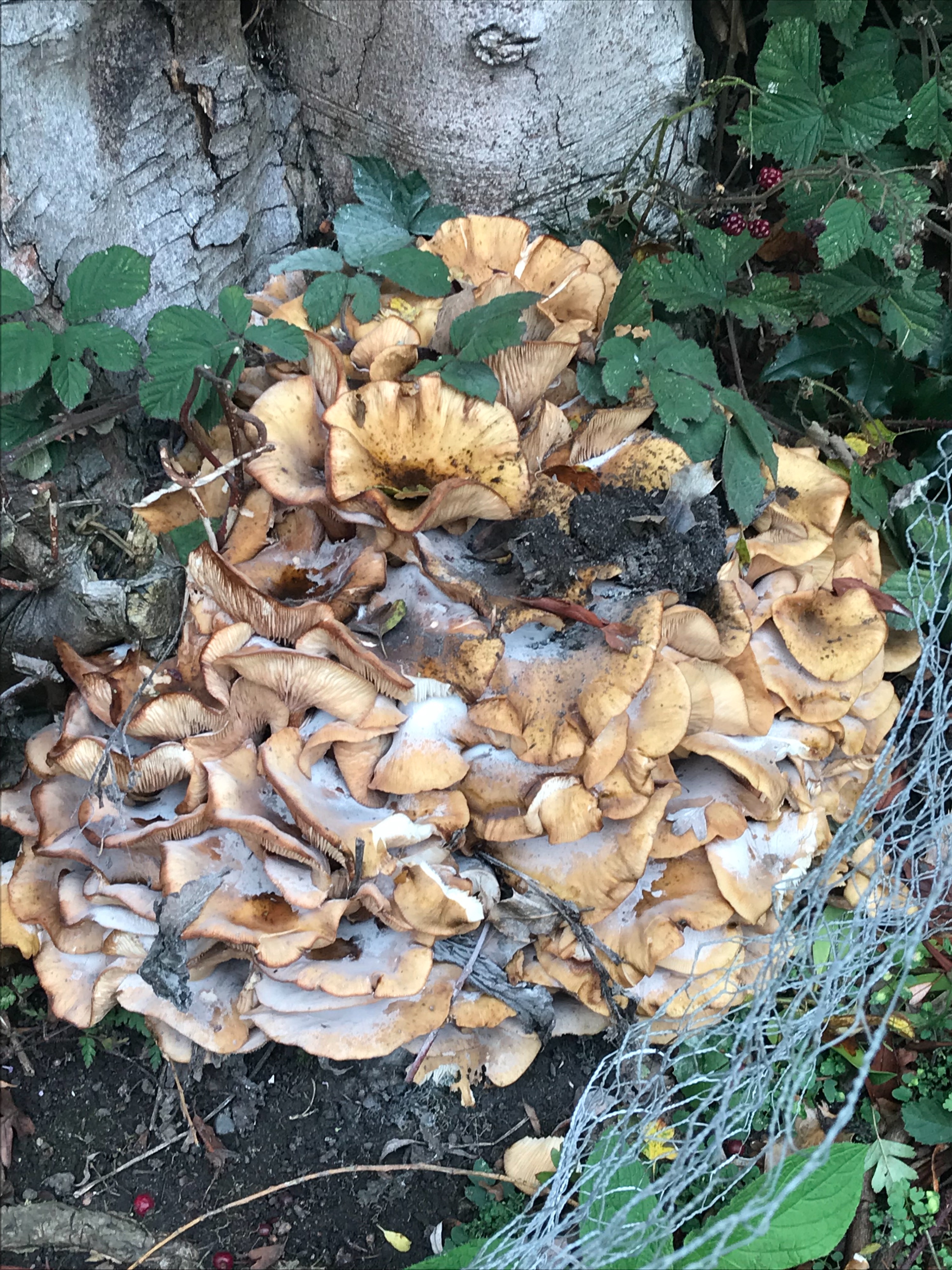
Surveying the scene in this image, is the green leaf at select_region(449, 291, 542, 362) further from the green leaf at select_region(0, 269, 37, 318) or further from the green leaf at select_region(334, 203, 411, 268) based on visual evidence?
the green leaf at select_region(0, 269, 37, 318)

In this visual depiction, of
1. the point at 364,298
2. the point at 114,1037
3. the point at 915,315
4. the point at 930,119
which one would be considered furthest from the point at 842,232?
the point at 114,1037

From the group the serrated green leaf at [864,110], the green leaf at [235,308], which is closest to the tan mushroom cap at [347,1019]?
the green leaf at [235,308]

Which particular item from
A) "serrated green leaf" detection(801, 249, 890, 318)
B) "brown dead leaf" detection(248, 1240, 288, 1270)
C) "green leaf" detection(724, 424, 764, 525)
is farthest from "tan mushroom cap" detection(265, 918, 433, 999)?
"serrated green leaf" detection(801, 249, 890, 318)

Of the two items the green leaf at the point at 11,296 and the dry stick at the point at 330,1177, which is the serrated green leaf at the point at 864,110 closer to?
the green leaf at the point at 11,296

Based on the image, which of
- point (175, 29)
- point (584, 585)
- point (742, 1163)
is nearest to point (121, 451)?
point (175, 29)

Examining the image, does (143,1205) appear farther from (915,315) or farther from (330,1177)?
(915,315)
